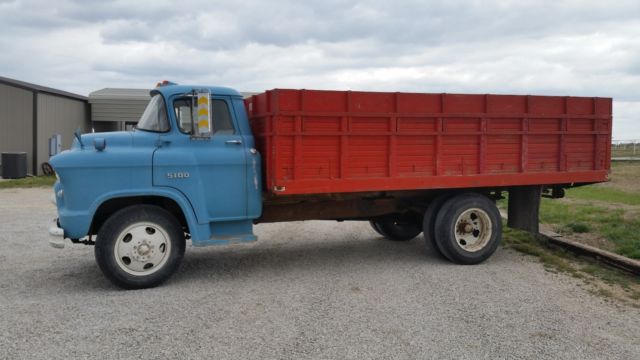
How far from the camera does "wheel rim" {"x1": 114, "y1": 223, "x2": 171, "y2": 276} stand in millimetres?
6160

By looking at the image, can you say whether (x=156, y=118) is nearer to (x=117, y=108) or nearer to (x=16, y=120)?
(x=16, y=120)

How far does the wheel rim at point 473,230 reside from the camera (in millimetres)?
7613

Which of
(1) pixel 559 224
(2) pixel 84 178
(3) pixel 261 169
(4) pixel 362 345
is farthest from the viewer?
(1) pixel 559 224

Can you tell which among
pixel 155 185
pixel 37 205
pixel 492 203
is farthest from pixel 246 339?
pixel 37 205

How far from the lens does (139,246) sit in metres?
6.21

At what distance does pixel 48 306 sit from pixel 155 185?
65.6 inches

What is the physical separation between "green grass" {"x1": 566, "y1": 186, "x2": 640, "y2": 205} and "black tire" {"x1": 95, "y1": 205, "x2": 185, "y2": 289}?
10327 millimetres

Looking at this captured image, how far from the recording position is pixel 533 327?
16.3 ft

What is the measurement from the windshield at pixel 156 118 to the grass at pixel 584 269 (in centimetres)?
529

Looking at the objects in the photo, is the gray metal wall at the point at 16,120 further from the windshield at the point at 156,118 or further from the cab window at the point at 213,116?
the cab window at the point at 213,116

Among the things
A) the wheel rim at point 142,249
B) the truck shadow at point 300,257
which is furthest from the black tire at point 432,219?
the wheel rim at point 142,249

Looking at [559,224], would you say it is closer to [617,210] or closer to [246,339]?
[617,210]

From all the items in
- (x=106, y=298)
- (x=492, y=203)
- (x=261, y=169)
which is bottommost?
(x=106, y=298)

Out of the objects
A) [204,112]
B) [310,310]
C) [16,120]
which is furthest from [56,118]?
[310,310]
